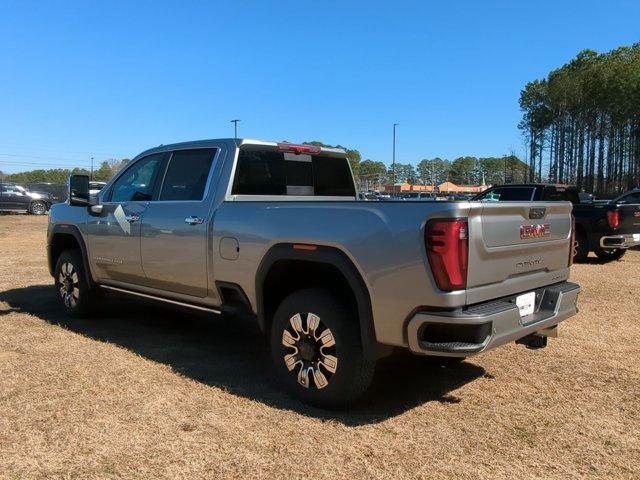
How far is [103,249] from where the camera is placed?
5.86 metres

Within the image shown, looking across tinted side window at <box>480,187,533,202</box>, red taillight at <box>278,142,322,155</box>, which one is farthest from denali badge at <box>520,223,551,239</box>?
tinted side window at <box>480,187,533,202</box>

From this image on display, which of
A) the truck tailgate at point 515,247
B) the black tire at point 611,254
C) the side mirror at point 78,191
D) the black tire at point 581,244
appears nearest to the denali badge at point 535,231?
the truck tailgate at point 515,247

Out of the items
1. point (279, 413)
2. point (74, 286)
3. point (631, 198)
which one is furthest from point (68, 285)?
point (631, 198)

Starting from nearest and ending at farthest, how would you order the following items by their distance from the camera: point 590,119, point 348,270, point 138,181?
point 348,270
point 138,181
point 590,119

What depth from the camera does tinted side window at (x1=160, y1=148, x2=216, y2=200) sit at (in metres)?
4.95

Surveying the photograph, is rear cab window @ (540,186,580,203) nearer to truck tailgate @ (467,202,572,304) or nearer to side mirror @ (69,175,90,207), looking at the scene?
truck tailgate @ (467,202,572,304)

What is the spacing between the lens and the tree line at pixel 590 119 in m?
54.4

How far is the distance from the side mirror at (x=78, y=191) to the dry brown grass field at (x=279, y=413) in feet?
4.46

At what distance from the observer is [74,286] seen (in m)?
6.40

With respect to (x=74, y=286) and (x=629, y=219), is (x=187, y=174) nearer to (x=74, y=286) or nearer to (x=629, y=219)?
(x=74, y=286)

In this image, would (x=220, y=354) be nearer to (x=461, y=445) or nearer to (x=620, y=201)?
(x=461, y=445)

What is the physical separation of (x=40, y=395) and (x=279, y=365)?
172 cm

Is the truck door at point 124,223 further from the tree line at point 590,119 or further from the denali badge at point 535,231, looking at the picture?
the tree line at point 590,119

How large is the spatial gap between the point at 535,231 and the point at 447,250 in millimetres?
1010
